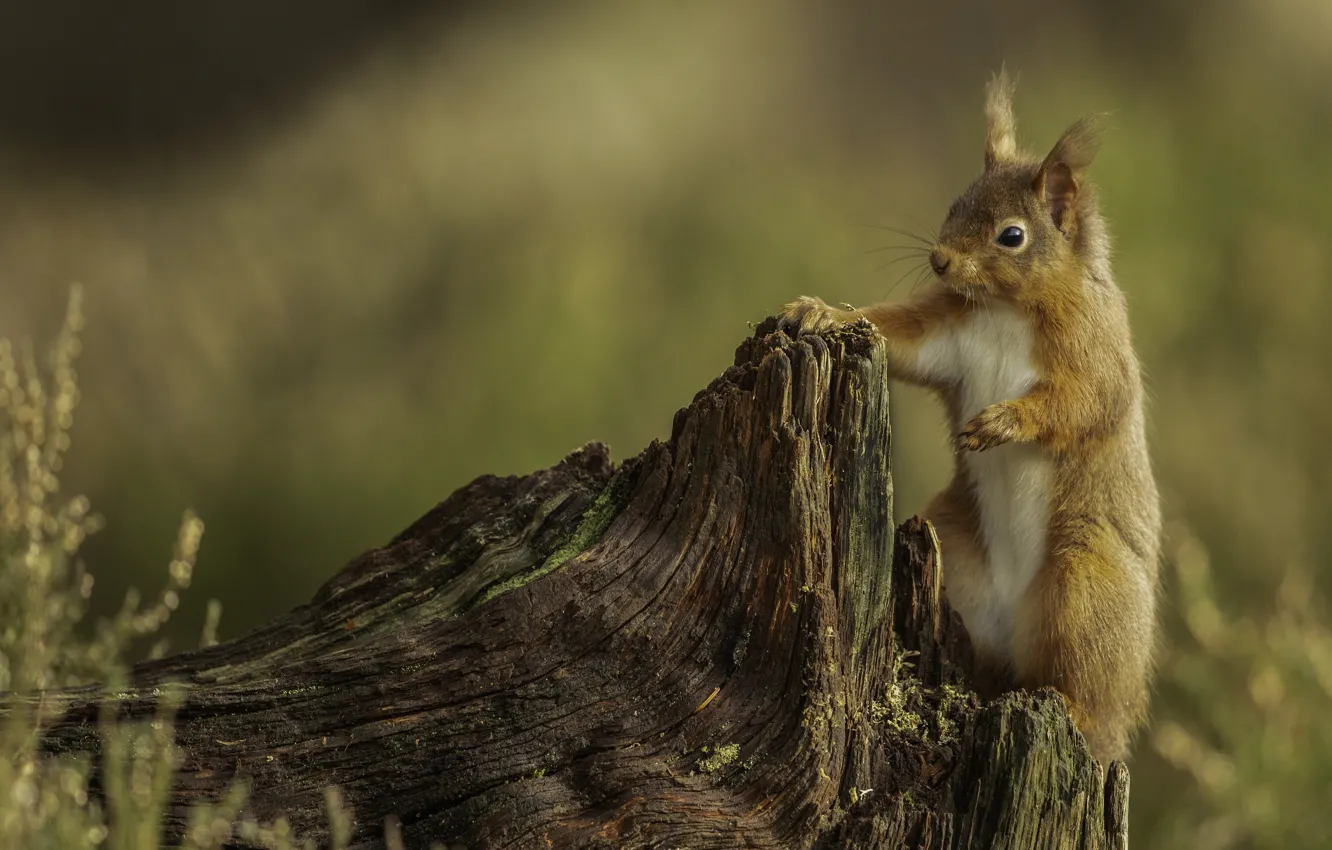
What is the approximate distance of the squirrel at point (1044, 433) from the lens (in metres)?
3.04

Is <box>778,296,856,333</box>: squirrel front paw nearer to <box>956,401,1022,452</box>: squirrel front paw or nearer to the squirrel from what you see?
the squirrel

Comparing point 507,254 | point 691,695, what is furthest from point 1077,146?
point 507,254

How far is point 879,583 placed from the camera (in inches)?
105

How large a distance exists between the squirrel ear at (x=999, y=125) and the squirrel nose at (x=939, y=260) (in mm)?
413

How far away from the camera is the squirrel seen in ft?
9.98

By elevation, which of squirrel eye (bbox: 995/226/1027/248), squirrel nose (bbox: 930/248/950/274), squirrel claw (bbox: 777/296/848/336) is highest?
squirrel eye (bbox: 995/226/1027/248)

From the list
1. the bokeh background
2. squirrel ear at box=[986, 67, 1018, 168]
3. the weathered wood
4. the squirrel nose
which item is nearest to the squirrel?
the squirrel nose

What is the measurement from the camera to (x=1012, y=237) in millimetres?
3158

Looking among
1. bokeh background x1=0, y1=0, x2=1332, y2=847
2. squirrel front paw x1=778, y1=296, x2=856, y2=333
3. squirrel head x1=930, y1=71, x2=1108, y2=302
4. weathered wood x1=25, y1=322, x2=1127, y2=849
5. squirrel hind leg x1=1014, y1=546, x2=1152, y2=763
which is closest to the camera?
weathered wood x1=25, y1=322, x2=1127, y2=849

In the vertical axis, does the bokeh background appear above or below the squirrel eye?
above

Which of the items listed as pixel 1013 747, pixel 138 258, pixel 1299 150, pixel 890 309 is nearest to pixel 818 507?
pixel 1013 747

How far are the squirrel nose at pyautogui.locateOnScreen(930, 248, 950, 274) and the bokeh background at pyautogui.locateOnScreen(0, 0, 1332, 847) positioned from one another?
2942mm

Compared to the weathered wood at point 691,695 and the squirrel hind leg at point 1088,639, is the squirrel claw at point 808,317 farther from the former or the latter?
the squirrel hind leg at point 1088,639

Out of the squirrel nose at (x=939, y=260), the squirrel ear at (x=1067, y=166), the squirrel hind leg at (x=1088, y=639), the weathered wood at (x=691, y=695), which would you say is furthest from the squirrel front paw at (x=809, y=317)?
the squirrel hind leg at (x=1088, y=639)
